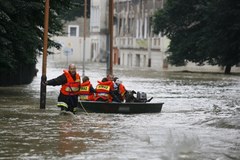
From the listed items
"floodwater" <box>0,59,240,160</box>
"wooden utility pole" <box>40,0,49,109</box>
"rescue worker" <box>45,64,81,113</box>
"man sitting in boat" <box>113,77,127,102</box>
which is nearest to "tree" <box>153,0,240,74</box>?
"floodwater" <box>0,59,240,160</box>

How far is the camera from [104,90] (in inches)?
1126

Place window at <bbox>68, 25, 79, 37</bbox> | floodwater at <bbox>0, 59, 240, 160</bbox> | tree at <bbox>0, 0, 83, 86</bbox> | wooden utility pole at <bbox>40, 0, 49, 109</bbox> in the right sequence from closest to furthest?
floodwater at <bbox>0, 59, 240, 160</bbox>, wooden utility pole at <bbox>40, 0, 49, 109</bbox>, tree at <bbox>0, 0, 83, 86</bbox>, window at <bbox>68, 25, 79, 37</bbox>

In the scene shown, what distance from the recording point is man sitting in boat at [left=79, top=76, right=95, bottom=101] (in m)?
28.6

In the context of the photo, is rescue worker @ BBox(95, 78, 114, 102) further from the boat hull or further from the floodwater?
the floodwater

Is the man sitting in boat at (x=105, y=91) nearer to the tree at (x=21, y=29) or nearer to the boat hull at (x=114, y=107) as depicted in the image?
Result: the boat hull at (x=114, y=107)

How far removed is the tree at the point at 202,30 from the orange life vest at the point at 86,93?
3128 centimetres

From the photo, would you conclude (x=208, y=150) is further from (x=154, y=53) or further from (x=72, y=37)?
(x=72, y=37)

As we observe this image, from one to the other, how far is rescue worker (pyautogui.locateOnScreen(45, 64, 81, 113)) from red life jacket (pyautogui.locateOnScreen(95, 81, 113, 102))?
58.1 inches

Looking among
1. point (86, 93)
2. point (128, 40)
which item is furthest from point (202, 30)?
point (86, 93)

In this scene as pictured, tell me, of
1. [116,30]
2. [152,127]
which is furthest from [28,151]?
[116,30]

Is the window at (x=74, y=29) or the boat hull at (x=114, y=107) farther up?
the window at (x=74, y=29)

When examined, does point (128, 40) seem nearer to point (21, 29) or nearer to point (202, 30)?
point (202, 30)

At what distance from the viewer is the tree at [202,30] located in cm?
6128

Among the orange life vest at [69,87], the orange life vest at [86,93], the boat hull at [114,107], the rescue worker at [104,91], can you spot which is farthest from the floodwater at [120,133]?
the orange life vest at [86,93]
